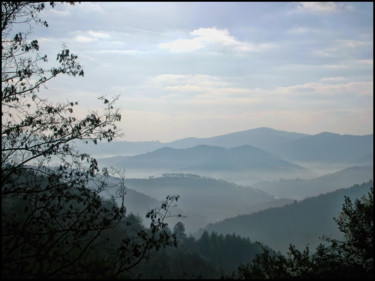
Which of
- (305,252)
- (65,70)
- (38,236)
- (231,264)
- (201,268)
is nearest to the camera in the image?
(38,236)

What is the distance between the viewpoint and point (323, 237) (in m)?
17.0

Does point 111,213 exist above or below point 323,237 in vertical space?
above

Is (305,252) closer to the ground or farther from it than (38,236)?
closer to the ground

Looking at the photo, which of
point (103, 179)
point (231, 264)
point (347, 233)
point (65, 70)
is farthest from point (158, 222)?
point (231, 264)

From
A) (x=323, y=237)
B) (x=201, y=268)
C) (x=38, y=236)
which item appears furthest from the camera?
(x=201, y=268)

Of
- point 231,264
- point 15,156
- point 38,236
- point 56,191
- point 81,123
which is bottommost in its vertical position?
point 231,264

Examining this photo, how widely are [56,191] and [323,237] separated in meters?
13.3

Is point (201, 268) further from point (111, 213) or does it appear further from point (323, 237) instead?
point (111, 213)

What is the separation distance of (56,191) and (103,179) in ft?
5.82

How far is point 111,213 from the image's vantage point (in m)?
9.62

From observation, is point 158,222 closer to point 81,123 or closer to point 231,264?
point 81,123

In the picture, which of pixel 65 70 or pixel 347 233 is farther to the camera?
pixel 347 233

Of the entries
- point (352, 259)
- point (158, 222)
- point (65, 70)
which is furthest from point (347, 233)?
point (65, 70)

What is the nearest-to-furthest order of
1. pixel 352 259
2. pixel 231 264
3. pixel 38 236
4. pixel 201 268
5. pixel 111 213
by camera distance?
pixel 38 236 < pixel 111 213 < pixel 352 259 < pixel 201 268 < pixel 231 264
